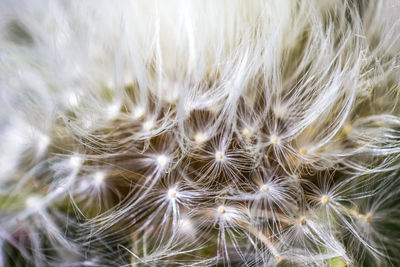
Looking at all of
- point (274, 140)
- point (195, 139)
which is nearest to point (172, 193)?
point (195, 139)

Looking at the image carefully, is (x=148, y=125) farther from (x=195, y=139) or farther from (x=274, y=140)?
(x=274, y=140)

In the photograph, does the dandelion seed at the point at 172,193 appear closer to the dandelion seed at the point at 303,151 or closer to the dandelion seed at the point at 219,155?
the dandelion seed at the point at 219,155

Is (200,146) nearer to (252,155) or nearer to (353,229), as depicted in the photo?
(252,155)

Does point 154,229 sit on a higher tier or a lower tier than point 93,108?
lower

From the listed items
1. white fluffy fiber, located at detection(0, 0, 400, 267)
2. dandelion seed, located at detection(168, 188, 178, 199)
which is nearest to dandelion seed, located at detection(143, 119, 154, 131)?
white fluffy fiber, located at detection(0, 0, 400, 267)

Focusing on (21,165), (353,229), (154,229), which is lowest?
(353,229)

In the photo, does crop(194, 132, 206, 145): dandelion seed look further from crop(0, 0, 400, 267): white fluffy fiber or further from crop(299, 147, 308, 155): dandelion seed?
crop(299, 147, 308, 155): dandelion seed

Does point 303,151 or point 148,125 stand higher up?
point 148,125

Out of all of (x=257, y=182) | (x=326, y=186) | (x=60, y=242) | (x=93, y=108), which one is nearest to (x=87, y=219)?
(x=60, y=242)
